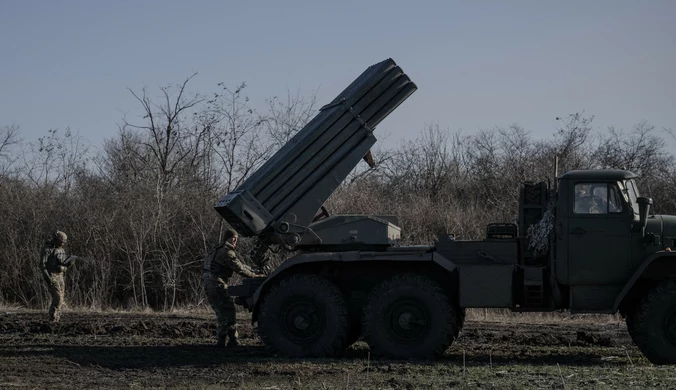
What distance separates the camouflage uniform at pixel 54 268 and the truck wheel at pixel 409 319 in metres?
6.56

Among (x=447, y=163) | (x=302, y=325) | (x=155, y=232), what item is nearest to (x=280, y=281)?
(x=302, y=325)

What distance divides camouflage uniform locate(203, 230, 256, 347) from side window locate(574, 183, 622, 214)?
484 cm

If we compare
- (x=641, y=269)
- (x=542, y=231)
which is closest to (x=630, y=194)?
(x=641, y=269)

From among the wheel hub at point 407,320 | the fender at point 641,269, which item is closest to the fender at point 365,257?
the wheel hub at point 407,320

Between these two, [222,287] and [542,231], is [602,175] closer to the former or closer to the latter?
[542,231]

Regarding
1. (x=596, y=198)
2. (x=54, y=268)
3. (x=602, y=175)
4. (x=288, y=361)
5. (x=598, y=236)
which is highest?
(x=602, y=175)

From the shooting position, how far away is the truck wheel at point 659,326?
1177 centimetres

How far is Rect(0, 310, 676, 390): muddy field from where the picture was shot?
10406 mm

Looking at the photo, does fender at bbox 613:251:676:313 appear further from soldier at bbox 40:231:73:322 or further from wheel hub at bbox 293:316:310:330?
soldier at bbox 40:231:73:322

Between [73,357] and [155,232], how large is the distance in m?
9.55

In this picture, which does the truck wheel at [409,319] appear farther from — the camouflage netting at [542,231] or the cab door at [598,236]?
the cab door at [598,236]

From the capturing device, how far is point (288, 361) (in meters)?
12.3

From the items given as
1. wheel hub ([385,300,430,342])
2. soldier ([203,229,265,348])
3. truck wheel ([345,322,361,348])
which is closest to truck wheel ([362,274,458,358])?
wheel hub ([385,300,430,342])

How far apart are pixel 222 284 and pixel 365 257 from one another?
2.56 meters
